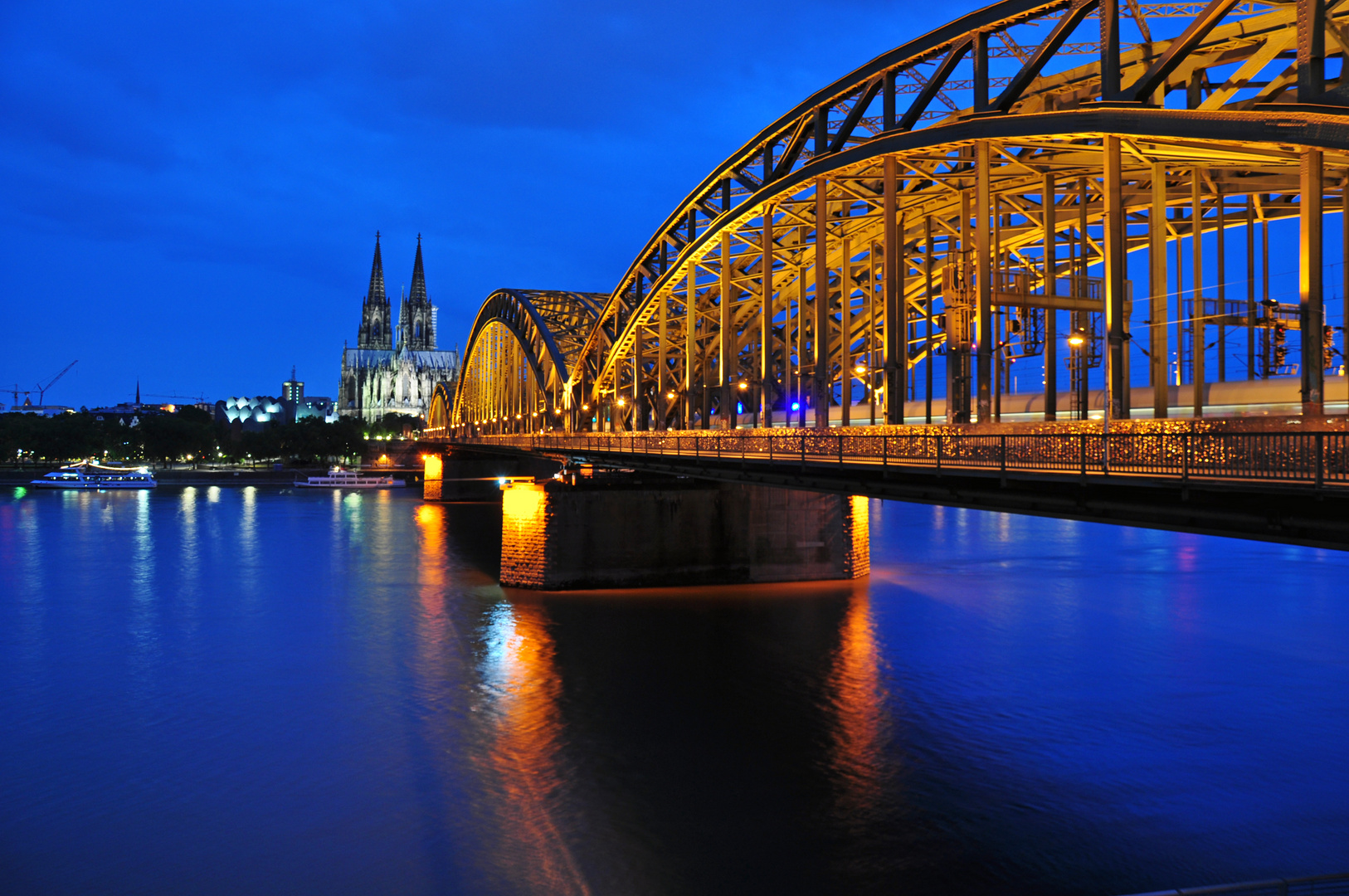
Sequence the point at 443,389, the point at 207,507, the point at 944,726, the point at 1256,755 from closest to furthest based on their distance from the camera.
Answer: the point at 1256,755, the point at 944,726, the point at 207,507, the point at 443,389

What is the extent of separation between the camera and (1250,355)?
84.1 ft

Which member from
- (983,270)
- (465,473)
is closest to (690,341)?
(983,270)

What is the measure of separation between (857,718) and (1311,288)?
1216cm

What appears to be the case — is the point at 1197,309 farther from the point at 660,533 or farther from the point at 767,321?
the point at 660,533

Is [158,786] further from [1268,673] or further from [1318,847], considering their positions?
[1268,673]

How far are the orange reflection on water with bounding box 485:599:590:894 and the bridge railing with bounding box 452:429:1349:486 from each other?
25.2ft

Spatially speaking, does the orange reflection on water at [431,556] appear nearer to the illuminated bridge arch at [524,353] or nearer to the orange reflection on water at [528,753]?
the orange reflection on water at [528,753]

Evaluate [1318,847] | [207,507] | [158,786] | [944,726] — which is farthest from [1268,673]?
[207,507]

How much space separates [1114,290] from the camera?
21.6 meters

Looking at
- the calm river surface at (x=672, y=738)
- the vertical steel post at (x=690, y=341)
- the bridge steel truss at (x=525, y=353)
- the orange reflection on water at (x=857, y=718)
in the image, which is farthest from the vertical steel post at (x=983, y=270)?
the bridge steel truss at (x=525, y=353)

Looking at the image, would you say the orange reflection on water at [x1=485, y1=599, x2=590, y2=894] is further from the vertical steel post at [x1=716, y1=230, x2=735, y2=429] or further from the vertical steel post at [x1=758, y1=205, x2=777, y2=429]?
the vertical steel post at [x1=716, y1=230, x2=735, y2=429]

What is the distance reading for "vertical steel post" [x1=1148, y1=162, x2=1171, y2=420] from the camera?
21672 mm

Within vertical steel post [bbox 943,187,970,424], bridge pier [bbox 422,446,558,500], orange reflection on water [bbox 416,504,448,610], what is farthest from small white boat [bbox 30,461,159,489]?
vertical steel post [bbox 943,187,970,424]

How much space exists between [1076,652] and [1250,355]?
9.27 m
